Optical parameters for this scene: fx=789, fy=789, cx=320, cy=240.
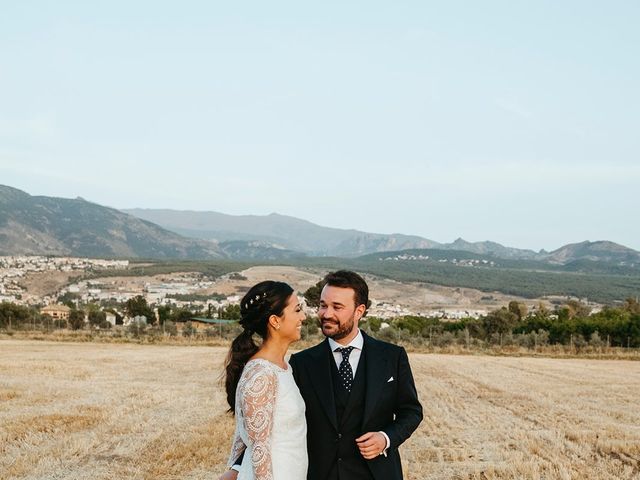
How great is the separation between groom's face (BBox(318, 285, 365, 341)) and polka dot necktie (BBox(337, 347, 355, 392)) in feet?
0.32

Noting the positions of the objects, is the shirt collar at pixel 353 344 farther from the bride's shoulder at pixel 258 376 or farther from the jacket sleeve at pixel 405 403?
the bride's shoulder at pixel 258 376

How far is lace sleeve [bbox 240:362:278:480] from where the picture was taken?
4691 millimetres

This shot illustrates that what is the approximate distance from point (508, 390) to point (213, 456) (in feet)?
48.0

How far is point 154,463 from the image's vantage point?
11805 millimetres

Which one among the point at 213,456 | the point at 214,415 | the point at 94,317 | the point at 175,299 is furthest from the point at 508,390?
the point at 175,299

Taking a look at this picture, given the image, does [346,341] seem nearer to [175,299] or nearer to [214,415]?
[214,415]

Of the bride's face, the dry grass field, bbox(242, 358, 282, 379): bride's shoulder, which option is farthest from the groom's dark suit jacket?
the dry grass field

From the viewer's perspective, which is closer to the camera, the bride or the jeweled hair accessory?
the bride

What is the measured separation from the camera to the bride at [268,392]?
4715 millimetres

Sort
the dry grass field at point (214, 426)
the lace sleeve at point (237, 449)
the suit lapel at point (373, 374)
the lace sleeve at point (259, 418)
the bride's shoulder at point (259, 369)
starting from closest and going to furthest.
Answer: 1. the lace sleeve at point (259, 418)
2. the bride's shoulder at point (259, 369)
3. the lace sleeve at point (237, 449)
4. the suit lapel at point (373, 374)
5. the dry grass field at point (214, 426)

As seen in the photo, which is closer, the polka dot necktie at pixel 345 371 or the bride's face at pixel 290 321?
the bride's face at pixel 290 321

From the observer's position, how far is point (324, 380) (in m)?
5.19

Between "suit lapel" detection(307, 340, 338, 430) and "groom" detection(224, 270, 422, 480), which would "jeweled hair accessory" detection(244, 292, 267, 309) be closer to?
"groom" detection(224, 270, 422, 480)

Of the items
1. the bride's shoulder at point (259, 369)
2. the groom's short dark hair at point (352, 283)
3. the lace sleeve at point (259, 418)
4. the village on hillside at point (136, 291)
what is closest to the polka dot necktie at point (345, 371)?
the groom's short dark hair at point (352, 283)
